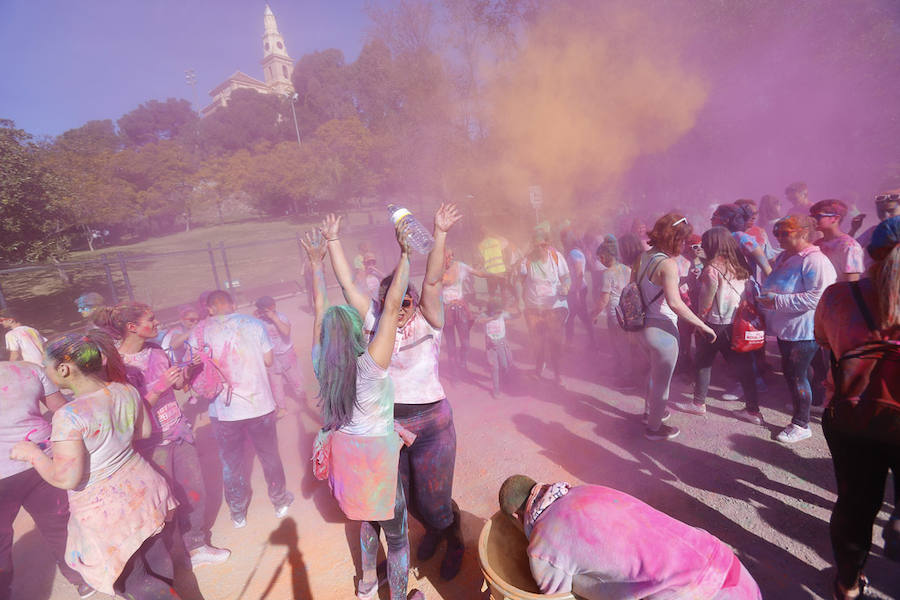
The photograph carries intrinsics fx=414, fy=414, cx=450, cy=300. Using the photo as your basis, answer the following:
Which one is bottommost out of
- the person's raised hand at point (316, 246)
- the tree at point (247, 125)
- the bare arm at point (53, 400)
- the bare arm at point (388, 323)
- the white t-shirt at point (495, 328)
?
the white t-shirt at point (495, 328)

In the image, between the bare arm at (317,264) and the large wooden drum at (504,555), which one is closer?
the large wooden drum at (504,555)

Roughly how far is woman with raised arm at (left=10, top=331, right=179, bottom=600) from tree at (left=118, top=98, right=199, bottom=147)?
63487 mm

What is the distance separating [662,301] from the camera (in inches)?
141

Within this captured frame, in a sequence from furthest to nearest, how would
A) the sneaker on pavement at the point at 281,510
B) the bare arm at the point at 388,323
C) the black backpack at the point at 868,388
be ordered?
the sneaker on pavement at the point at 281,510 → the bare arm at the point at 388,323 → the black backpack at the point at 868,388

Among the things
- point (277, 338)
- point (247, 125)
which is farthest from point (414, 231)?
point (247, 125)

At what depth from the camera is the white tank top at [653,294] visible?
140 inches

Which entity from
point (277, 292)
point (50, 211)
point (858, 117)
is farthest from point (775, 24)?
point (50, 211)

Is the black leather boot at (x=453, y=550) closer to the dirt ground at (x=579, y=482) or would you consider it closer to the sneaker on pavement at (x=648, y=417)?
the dirt ground at (x=579, y=482)

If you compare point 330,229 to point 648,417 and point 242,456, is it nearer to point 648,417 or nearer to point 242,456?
point 242,456

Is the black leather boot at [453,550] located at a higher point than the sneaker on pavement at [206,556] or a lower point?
higher

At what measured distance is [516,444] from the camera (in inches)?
173

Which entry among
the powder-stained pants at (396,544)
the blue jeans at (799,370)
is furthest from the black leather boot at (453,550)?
the blue jeans at (799,370)

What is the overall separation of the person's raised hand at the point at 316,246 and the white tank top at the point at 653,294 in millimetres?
2642

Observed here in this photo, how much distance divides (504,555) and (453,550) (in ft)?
3.04
